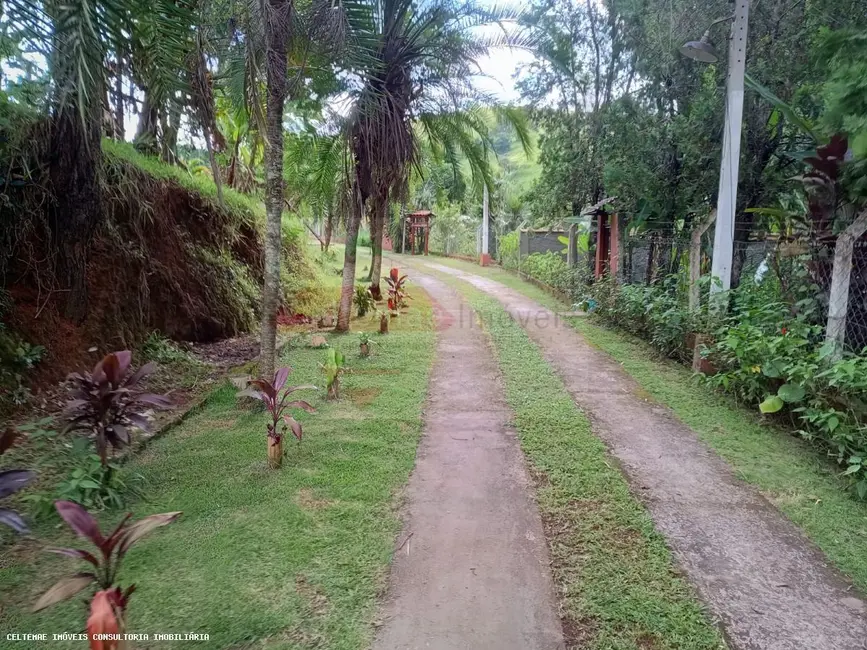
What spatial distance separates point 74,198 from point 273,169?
168 cm

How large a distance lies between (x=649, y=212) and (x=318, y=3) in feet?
19.7

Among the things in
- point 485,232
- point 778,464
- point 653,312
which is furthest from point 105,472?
point 485,232

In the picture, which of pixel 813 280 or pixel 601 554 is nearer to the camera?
pixel 601 554

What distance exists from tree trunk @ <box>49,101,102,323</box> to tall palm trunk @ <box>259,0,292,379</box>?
1252 millimetres

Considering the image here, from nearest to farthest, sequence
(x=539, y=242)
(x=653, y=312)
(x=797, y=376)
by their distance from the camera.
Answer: (x=797, y=376), (x=653, y=312), (x=539, y=242)

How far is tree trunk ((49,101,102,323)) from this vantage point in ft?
12.9

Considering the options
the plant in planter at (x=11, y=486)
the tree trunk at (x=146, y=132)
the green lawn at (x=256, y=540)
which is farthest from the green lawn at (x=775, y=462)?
the tree trunk at (x=146, y=132)

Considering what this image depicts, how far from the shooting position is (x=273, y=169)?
444 cm

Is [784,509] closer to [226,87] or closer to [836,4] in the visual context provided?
[836,4]

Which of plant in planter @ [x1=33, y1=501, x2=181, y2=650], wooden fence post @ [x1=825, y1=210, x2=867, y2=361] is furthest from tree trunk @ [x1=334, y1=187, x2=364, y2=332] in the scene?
plant in planter @ [x1=33, y1=501, x2=181, y2=650]

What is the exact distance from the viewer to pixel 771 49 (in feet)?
20.7

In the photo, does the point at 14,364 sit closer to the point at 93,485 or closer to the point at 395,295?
the point at 93,485

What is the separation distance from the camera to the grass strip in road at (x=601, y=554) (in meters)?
2.13

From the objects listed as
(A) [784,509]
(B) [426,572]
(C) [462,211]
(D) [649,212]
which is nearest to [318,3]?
(B) [426,572]
